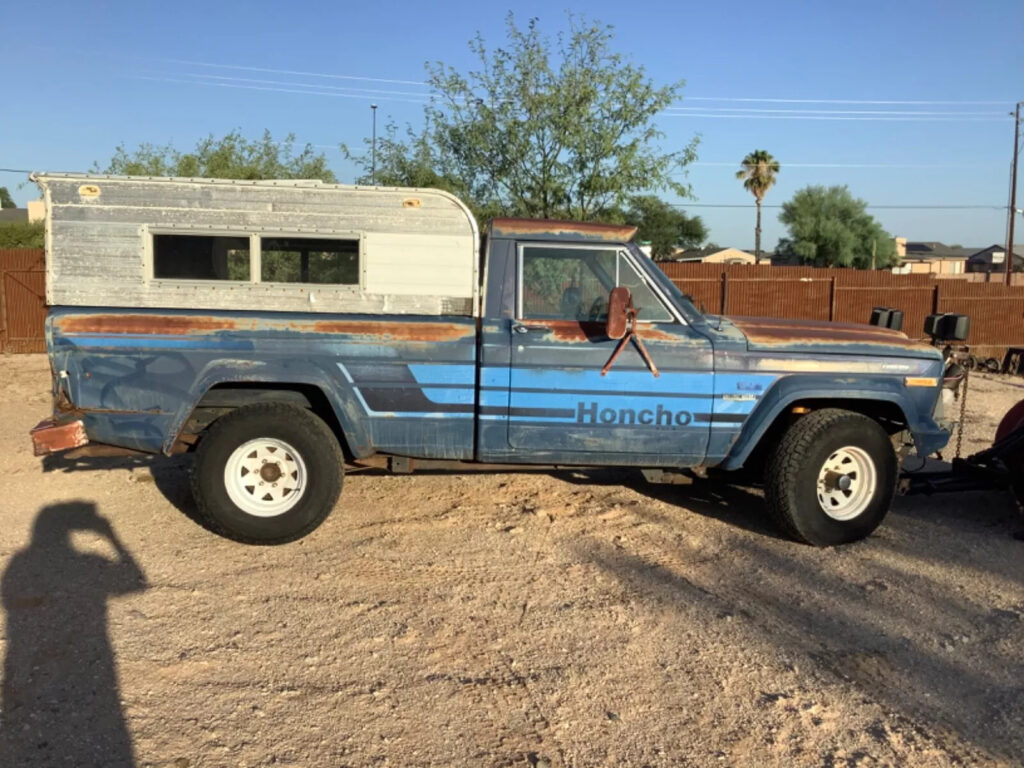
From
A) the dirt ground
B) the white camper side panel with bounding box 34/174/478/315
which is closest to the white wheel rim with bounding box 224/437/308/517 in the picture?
the dirt ground

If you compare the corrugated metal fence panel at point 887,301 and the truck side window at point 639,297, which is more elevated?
the corrugated metal fence panel at point 887,301

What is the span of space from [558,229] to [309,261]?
1.57m

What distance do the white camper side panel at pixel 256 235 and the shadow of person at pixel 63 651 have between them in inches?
60.5

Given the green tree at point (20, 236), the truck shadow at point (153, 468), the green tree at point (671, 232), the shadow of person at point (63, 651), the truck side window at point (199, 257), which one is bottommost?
the shadow of person at point (63, 651)

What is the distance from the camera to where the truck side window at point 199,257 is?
4.89 meters

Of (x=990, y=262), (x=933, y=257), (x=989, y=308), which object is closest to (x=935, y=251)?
(x=933, y=257)

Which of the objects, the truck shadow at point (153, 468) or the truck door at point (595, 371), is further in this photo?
the truck shadow at point (153, 468)

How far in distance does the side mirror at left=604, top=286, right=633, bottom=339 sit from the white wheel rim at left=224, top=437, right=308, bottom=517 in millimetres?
2059

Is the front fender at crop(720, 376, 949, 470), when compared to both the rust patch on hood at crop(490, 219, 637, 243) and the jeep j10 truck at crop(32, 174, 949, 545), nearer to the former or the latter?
the jeep j10 truck at crop(32, 174, 949, 545)

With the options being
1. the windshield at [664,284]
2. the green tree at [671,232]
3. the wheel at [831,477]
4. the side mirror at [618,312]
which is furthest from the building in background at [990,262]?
the side mirror at [618,312]

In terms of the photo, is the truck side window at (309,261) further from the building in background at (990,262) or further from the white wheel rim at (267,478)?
the building in background at (990,262)

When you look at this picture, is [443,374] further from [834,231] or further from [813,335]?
[834,231]

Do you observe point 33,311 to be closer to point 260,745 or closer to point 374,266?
point 374,266

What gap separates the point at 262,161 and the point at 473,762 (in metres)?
17.8
